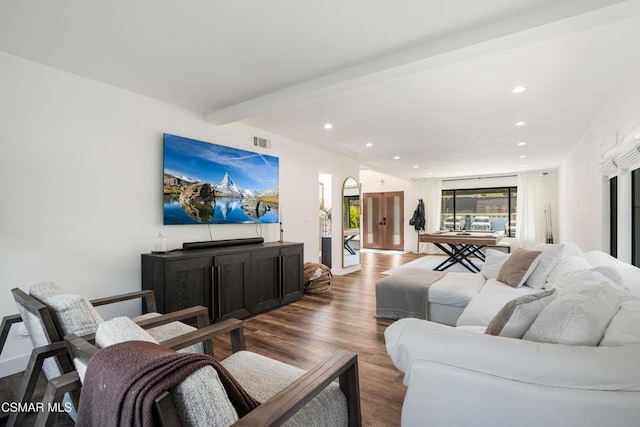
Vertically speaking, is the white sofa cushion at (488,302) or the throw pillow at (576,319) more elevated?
the throw pillow at (576,319)

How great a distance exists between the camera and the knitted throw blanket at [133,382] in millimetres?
687

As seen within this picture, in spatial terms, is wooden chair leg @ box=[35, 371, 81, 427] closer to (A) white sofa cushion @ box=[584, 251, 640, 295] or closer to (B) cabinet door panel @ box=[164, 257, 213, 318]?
(B) cabinet door panel @ box=[164, 257, 213, 318]

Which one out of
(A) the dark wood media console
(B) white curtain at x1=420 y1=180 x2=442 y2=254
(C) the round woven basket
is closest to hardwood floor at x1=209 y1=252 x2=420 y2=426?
(C) the round woven basket

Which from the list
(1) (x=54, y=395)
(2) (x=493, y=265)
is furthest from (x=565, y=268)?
(1) (x=54, y=395)

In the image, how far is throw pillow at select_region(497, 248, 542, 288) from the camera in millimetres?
3172

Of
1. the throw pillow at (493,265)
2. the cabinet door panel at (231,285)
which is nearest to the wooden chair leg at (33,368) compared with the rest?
the cabinet door panel at (231,285)

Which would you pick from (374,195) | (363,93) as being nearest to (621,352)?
(363,93)

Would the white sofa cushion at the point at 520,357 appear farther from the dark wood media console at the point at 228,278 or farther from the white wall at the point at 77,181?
the white wall at the point at 77,181

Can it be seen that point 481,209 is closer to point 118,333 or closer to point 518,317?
point 518,317

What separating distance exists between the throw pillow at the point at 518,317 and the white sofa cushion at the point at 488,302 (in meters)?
0.91

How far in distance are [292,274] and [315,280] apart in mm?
601

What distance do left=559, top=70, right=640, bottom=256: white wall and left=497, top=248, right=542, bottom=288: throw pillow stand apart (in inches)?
32.8

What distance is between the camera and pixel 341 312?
381 centimetres

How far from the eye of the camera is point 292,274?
4.30m
